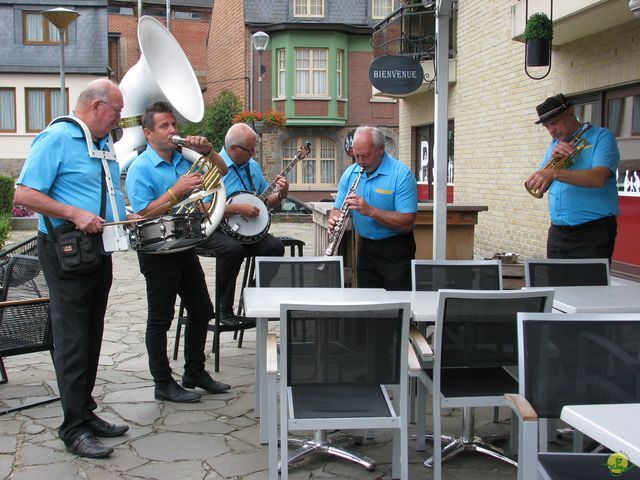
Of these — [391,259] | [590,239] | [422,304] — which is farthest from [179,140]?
[590,239]

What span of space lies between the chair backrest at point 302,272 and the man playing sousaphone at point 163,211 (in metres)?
0.58

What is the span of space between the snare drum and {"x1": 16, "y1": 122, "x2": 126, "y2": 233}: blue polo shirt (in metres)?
0.23

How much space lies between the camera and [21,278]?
575cm

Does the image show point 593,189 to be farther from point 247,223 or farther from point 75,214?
point 75,214

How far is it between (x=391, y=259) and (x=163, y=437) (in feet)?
6.75

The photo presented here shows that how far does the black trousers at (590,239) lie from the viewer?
17.6 ft

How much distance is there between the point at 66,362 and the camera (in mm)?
4309

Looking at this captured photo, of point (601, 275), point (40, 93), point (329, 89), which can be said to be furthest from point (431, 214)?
point (40, 93)

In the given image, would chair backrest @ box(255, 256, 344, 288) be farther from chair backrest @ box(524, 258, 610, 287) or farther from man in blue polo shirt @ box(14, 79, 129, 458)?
chair backrest @ box(524, 258, 610, 287)

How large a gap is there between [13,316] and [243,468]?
6.13ft

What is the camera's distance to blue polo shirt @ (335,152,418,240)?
557 centimetres

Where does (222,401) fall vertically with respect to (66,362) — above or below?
below

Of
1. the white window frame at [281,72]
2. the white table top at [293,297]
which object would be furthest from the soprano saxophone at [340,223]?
the white window frame at [281,72]

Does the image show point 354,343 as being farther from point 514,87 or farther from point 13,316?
point 514,87
